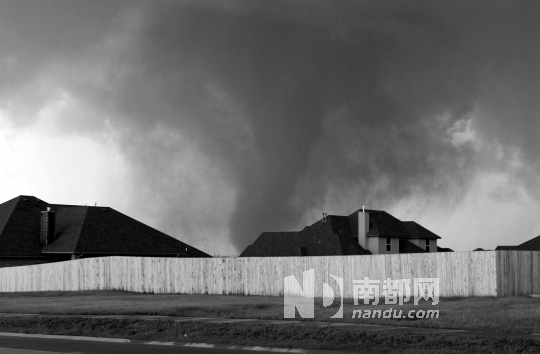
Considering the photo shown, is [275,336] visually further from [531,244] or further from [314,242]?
[531,244]

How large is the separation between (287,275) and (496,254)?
37.7 feet

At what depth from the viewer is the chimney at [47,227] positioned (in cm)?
5575

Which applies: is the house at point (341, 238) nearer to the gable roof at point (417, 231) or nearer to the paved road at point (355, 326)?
the gable roof at point (417, 231)

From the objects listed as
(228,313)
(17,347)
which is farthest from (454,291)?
(17,347)

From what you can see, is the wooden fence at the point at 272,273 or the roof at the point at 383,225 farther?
the roof at the point at 383,225

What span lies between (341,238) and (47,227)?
26.1 meters

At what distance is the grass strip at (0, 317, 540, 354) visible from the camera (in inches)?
690

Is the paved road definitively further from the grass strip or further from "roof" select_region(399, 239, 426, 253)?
"roof" select_region(399, 239, 426, 253)

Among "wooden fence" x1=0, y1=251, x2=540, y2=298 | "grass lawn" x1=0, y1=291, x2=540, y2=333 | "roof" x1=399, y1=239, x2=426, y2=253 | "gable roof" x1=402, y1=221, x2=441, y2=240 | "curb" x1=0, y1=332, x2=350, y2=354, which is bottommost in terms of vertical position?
"curb" x1=0, y1=332, x2=350, y2=354

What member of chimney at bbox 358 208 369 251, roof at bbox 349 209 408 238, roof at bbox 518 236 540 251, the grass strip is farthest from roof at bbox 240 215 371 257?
the grass strip

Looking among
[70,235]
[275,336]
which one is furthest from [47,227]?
[275,336]

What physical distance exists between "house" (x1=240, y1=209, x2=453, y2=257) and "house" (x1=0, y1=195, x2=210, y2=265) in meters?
10.6

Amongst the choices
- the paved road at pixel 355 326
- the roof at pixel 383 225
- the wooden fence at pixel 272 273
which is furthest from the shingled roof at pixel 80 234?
the paved road at pixel 355 326

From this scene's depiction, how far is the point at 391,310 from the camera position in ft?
85.9
